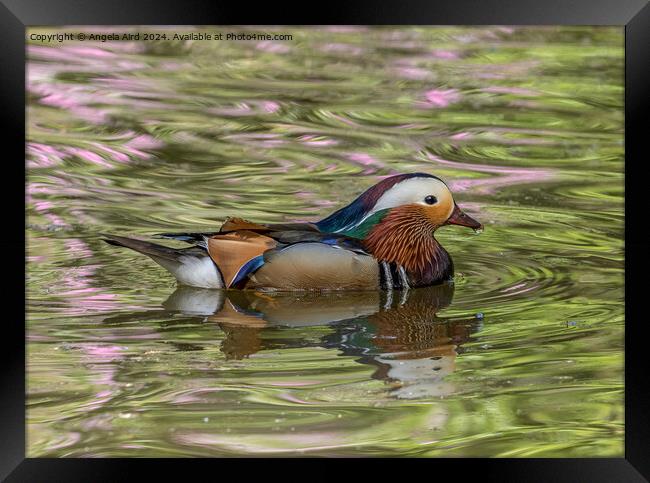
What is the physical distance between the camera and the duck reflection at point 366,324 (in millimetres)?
4586

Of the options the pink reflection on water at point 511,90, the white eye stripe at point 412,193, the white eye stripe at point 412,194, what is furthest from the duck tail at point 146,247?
the pink reflection on water at point 511,90

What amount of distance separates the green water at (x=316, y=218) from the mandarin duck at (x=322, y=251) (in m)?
0.14

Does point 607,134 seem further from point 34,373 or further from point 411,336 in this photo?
point 34,373

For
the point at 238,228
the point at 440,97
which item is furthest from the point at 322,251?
the point at 440,97

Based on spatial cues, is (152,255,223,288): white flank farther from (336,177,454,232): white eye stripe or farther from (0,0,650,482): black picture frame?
(0,0,650,482): black picture frame

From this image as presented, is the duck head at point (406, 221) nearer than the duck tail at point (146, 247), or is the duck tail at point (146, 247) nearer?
the duck tail at point (146, 247)

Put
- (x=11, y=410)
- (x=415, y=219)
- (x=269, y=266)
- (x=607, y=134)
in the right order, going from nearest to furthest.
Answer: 1. (x=11, y=410)
2. (x=607, y=134)
3. (x=269, y=266)
4. (x=415, y=219)

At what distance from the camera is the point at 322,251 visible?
582 cm

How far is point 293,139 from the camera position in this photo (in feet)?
16.8

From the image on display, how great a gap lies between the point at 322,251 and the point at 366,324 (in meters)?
0.63

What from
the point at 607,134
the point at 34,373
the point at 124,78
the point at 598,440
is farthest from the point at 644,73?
the point at 34,373

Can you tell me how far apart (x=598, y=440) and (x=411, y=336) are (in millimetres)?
958

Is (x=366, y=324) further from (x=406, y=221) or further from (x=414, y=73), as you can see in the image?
(x=406, y=221)

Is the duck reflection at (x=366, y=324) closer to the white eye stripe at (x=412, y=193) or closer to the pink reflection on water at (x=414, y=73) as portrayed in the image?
the white eye stripe at (x=412, y=193)
